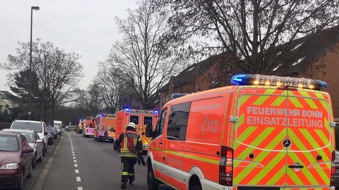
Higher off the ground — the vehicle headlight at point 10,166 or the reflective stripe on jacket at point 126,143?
the reflective stripe on jacket at point 126,143

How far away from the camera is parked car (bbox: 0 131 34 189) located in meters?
9.66

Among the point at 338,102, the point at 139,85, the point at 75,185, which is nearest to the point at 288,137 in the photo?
the point at 75,185

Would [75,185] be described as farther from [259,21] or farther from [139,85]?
[139,85]

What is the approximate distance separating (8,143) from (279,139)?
7567 millimetres

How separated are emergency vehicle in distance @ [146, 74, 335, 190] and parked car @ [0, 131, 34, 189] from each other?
4.77 meters

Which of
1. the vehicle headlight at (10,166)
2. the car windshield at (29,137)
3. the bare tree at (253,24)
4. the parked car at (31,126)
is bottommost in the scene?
the vehicle headlight at (10,166)

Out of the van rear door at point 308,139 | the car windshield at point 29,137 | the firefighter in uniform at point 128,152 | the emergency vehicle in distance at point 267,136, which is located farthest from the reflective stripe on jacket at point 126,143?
the car windshield at point 29,137

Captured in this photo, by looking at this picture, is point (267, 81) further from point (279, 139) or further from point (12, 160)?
point (12, 160)

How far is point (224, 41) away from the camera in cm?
1909

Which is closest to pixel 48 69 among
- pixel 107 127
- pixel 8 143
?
pixel 107 127

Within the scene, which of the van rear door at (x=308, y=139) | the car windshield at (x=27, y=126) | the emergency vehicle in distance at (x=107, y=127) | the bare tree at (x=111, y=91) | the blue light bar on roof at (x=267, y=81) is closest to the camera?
the van rear door at (x=308, y=139)

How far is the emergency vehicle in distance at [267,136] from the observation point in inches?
256

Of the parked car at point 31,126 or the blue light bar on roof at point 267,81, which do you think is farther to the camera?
the parked car at point 31,126

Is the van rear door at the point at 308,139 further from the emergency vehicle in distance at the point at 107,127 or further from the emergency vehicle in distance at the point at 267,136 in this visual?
the emergency vehicle in distance at the point at 107,127
